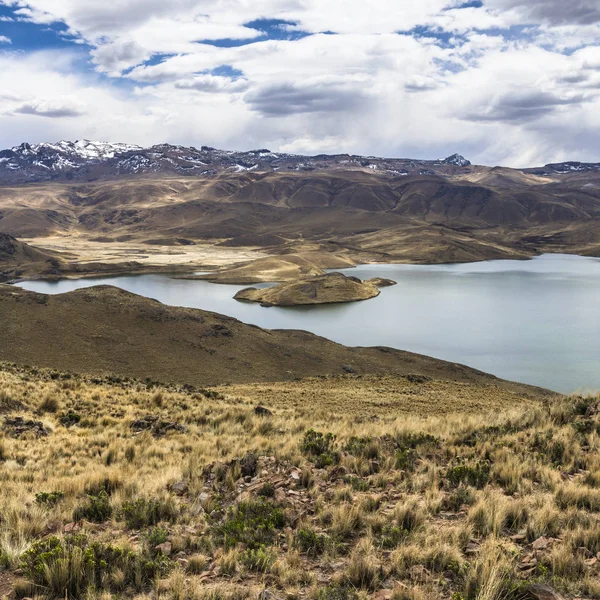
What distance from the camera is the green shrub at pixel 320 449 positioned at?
33.0 feet

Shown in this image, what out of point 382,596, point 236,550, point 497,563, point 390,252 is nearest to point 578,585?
point 497,563

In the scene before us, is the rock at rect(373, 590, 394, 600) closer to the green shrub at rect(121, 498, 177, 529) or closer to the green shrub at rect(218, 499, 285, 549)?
the green shrub at rect(218, 499, 285, 549)

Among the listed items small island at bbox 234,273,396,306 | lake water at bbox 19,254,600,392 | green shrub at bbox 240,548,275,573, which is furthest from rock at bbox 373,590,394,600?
small island at bbox 234,273,396,306

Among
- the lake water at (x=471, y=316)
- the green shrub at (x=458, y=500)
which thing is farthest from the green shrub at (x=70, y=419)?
the lake water at (x=471, y=316)

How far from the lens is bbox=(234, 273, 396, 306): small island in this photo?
9569 cm

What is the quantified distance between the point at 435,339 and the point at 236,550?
58.4 meters

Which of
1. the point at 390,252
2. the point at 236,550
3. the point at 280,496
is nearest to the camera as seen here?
the point at 236,550

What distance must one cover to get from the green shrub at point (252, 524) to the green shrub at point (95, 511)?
6.42ft

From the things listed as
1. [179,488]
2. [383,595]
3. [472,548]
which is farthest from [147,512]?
[472,548]

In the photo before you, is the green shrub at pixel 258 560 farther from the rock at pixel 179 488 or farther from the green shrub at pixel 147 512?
the rock at pixel 179 488

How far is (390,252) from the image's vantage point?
190 meters

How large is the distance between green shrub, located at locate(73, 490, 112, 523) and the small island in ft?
281

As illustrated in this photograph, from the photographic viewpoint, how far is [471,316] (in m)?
77.3

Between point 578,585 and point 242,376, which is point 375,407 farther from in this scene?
point 578,585
